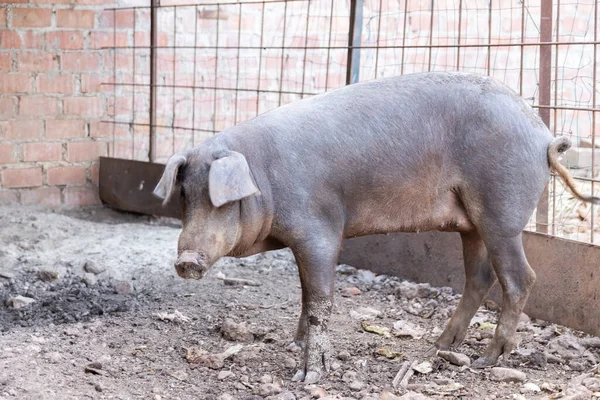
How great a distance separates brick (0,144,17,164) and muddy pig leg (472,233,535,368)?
442cm

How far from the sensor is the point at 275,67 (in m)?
7.80

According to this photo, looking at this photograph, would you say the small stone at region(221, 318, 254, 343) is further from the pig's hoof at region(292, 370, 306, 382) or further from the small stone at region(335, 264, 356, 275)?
the small stone at region(335, 264, 356, 275)

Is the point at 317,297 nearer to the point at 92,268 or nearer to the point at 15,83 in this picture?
the point at 92,268

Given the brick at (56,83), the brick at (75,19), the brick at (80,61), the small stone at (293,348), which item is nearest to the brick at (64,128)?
the brick at (56,83)

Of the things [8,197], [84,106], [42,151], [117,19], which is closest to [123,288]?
[8,197]

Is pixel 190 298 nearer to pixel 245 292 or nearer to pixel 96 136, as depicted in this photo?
pixel 245 292

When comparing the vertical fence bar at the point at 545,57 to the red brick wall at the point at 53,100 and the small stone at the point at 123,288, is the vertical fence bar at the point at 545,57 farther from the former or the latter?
the red brick wall at the point at 53,100

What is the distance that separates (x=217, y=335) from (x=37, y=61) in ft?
11.8

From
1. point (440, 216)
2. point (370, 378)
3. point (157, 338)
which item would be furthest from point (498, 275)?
point (157, 338)

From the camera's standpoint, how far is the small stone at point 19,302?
4.73 meters

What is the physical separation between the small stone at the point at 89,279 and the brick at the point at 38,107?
219 centimetres

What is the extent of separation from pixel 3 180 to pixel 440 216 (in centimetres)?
424

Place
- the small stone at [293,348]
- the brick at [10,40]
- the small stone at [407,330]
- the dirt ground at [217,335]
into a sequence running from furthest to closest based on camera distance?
1. the brick at [10,40]
2. the small stone at [407,330]
3. the small stone at [293,348]
4. the dirt ground at [217,335]

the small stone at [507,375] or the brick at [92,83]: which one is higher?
the brick at [92,83]
